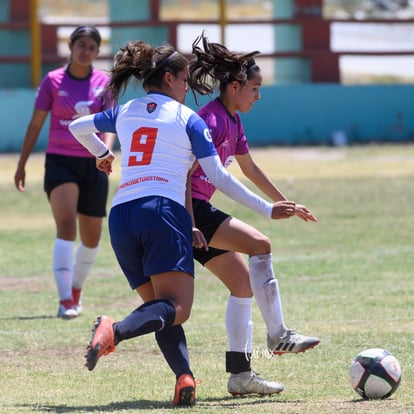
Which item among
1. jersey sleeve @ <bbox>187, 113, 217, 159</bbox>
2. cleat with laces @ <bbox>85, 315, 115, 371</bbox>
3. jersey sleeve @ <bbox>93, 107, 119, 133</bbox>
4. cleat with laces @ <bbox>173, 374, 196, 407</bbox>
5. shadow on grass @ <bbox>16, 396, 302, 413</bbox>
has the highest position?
jersey sleeve @ <bbox>93, 107, 119, 133</bbox>

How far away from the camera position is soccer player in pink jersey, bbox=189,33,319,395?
20.2ft

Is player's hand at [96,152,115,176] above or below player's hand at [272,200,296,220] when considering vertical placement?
above

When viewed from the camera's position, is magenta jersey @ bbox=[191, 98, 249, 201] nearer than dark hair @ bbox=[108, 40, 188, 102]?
No

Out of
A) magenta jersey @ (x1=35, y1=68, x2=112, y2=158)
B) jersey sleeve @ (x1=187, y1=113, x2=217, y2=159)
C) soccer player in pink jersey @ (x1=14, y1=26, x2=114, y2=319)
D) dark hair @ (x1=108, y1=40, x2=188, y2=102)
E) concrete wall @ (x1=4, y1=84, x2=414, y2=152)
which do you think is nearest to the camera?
jersey sleeve @ (x1=187, y1=113, x2=217, y2=159)

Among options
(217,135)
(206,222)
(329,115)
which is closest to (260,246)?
(206,222)

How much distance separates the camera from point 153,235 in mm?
5676

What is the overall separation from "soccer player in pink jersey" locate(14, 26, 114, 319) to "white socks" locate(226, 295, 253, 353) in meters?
2.82

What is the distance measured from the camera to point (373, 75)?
31.5m

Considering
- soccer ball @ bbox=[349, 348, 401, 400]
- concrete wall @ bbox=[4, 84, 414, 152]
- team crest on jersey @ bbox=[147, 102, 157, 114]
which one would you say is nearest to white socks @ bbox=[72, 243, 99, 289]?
team crest on jersey @ bbox=[147, 102, 157, 114]

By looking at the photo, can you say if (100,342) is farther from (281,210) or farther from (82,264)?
(82,264)

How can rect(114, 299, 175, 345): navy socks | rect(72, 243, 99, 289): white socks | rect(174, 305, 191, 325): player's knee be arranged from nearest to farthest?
rect(114, 299, 175, 345): navy socks
rect(174, 305, 191, 325): player's knee
rect(72, 243, 99, 289): white socks

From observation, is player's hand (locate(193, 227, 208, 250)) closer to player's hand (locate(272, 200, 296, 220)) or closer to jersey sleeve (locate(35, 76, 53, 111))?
player's hand (locate(272, 200, 296, 220))

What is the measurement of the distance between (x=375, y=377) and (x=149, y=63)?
201 centimetres

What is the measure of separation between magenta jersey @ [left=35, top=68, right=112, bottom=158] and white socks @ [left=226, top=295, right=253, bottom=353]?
310 centimetres
